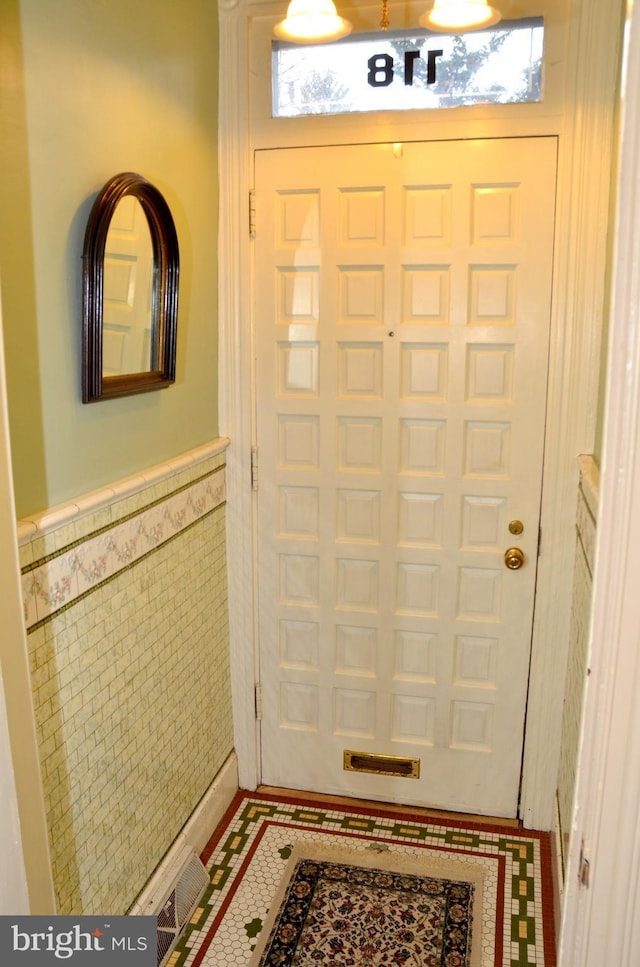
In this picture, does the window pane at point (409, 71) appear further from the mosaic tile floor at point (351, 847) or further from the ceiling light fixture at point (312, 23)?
the mosaic tile floor at point (351, 847)

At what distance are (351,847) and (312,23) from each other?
7.64 ft

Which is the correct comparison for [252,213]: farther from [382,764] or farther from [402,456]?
[382,764]

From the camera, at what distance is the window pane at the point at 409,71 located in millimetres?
2248

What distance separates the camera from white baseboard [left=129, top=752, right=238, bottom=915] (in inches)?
82.2

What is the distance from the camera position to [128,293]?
189 centimetres

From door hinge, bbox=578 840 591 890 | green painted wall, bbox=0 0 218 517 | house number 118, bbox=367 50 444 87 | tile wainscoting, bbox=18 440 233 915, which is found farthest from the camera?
house number 118, bbox=367 50 444 87

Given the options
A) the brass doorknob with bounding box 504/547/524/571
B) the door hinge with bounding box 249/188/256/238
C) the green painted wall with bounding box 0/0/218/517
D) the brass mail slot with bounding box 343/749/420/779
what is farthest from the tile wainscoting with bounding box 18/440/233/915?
the brass doorknob with bounding box 504/547/524/571

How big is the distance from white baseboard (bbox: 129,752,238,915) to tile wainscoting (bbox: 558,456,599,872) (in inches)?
42.7

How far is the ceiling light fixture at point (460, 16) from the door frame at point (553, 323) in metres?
0.50

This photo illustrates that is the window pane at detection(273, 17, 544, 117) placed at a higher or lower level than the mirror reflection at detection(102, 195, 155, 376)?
higher

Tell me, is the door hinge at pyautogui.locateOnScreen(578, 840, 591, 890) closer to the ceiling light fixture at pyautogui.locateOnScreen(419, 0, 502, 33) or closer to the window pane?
the ceiling light fixture at pyautogui.locateOnScreen(419, 0, 502, 33)

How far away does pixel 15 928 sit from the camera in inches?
41.6

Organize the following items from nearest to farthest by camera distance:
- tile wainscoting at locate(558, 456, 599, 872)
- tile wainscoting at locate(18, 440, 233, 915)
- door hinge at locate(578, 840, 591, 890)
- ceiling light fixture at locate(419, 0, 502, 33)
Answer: door hinge at locate(578, 840, 591, 890) < tile wainscoting at locate(18, 440, 233, 915) < ceiling light fixture at locate(419, 0, 502, 33) < tile wainscoting at locate(558, 456, 599, 872)

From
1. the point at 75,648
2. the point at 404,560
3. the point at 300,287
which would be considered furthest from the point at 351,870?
the point at 300,287
